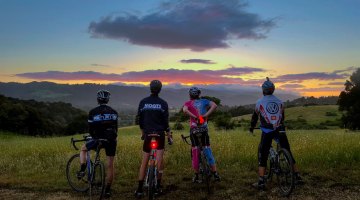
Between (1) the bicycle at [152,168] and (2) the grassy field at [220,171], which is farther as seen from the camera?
(2) the grassy field at [220,171]

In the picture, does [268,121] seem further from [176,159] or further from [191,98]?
[176,159]

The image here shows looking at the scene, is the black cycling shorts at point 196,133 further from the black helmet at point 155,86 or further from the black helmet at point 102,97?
the black helmet at point 102,97

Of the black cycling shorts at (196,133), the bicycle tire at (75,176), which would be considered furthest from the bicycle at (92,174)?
the black cycling shorts at (196,133)

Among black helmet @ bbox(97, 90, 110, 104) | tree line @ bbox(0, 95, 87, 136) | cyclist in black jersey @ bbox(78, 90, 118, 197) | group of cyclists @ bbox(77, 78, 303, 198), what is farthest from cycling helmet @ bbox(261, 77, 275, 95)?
→ tree line @ bbox(0, 95, 87, 136)

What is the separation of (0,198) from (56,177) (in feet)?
8.63

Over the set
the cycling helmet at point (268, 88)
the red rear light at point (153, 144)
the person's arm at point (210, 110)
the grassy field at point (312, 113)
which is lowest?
the grassy field at point (312, 113)

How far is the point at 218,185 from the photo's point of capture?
1062cm

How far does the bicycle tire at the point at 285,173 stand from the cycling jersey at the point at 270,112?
68 cm

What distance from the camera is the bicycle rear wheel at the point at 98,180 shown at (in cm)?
931

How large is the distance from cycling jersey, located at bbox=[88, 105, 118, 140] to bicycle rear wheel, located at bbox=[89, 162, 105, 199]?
0.75 m

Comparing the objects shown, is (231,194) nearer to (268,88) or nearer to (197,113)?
(197,113)

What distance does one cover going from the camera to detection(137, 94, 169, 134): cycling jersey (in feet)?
30.3

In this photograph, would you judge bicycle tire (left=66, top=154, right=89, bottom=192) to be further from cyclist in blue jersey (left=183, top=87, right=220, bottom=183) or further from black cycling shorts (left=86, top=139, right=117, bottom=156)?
cyclist in blue jersey (left=183, top=87, right=220, bottom=183)

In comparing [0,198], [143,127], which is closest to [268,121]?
[143,127]
